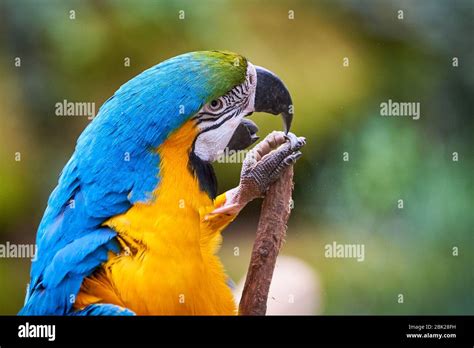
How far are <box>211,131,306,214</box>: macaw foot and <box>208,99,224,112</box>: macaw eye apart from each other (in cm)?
22

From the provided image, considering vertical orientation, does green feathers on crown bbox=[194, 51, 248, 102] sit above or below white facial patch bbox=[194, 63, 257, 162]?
above

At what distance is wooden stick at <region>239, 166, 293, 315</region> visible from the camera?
7.69 ft

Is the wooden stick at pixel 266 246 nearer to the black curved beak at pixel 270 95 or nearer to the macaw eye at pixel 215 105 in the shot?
the black curved beak at pixel 270 95

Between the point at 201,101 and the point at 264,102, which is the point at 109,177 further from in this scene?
the point at 264,102

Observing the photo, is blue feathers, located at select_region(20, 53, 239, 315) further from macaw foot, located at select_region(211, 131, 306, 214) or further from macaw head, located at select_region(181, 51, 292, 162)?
macaw foot, located at select_region(211, 131, 306, 214)

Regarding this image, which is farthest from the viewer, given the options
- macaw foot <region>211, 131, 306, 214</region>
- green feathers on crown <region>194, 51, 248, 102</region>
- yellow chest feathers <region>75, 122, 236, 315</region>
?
macaw foot <region>211, 131, 306, 214</region>

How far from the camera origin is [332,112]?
2852 millimetres

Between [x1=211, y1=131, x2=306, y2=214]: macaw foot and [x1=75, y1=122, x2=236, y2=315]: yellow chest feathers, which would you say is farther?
[x1=211, y1=131, x2=306, y2=214]: macaw foot

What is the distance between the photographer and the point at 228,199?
2.52 meters

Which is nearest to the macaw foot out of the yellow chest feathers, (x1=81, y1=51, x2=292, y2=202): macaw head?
(x1=81, y1=51, x2=292, y2=202): macaw head

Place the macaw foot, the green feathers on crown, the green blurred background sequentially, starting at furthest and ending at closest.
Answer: the green blurred background → the macaw foot → the green feathers on crown

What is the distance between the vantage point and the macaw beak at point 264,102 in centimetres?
238

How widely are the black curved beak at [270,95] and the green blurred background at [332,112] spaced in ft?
1.17
